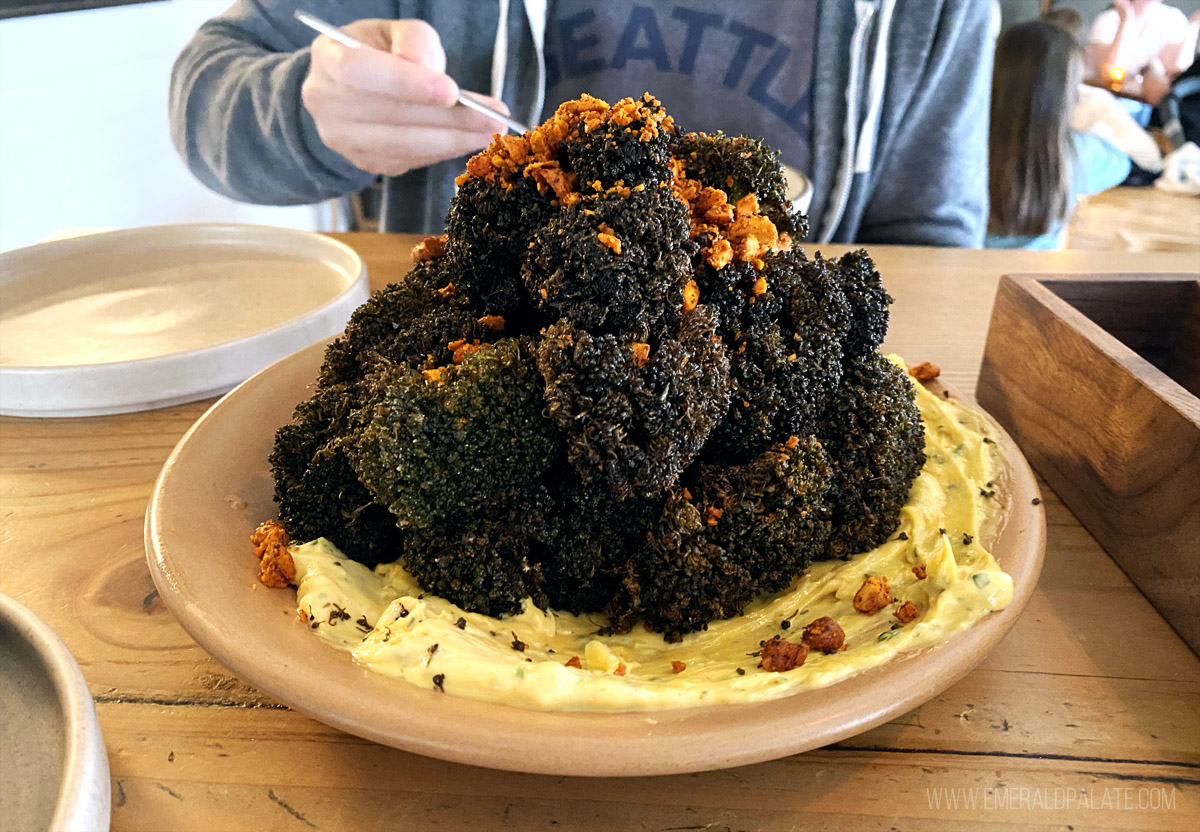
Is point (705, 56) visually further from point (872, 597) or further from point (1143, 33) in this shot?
point (1143, 33)

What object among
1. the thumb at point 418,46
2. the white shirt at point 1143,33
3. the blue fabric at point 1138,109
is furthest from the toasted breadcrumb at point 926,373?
the white shirt at point 1143,33

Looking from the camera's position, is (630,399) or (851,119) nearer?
(630,399)

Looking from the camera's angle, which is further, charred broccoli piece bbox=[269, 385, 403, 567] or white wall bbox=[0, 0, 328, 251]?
white wall bbox=[0, 0, 328, 251]

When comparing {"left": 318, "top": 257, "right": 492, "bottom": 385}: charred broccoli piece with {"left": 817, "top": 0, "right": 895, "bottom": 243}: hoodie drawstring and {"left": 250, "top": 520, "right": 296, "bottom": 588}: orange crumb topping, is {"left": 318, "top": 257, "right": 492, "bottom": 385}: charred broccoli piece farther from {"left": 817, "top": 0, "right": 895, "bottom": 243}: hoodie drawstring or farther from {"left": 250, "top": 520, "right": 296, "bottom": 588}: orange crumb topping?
{"left": 817, "top": 0, "right": 895, "bottom": 243}: hoodie drawstring

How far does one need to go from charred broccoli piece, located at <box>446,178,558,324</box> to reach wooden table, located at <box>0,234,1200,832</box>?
13.5 inches

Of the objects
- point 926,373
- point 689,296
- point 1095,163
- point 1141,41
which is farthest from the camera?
point 1141,41

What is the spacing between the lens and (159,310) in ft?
4.02

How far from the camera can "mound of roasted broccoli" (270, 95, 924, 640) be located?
570mm

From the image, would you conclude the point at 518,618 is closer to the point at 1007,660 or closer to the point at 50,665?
the point at 50,665

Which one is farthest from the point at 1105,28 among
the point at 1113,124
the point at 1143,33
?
the point at 1113,124

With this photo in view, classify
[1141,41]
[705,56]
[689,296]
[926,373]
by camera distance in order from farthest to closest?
[1141,41] → [705,56] → [926,373] → [689,296]

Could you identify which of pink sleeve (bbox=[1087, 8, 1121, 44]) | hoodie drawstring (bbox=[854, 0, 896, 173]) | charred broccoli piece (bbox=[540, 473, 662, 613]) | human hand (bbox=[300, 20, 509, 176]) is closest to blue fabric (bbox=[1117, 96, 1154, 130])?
pink sleeve (bbox=[1087, 8, 1121, 44])

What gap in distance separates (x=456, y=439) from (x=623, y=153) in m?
0.26

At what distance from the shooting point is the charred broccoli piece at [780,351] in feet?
2.10
